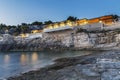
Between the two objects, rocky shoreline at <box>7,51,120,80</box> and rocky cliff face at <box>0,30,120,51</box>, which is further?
rocky cliff face at <box>0,30,120,51</box>

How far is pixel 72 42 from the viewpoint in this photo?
75.7 m

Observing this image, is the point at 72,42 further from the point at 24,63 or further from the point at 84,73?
the point at 84,73

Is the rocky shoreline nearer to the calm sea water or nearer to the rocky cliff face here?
the calm sea water

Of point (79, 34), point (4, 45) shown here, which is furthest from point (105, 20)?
point (4, 45)

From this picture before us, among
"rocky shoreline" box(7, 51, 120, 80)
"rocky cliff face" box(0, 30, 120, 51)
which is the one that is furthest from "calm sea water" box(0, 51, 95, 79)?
"rocky cliff face" box(0, 30, 120, 51)

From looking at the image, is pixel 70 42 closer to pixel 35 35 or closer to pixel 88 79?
pixel 35 35

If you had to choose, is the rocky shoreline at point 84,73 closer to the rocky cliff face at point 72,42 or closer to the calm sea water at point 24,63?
the calm sea water at point 24,63

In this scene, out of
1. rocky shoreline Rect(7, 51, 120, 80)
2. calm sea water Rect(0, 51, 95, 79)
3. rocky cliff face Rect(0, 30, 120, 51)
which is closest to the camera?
rocky shoreline Rect(7, 51, 120, 80)

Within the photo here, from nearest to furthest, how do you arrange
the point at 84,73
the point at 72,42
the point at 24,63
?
the point at 84,73 < the point at 24,63 < the point at 72,42

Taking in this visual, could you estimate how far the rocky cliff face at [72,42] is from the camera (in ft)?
208

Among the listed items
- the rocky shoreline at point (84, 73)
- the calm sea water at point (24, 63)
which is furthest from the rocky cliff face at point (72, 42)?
the rocky shoreline at point (84, 73)

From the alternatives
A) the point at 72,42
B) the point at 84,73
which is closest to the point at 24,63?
the point at 84,73

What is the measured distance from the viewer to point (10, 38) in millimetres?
104938

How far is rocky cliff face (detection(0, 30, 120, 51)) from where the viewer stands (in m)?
63.5
